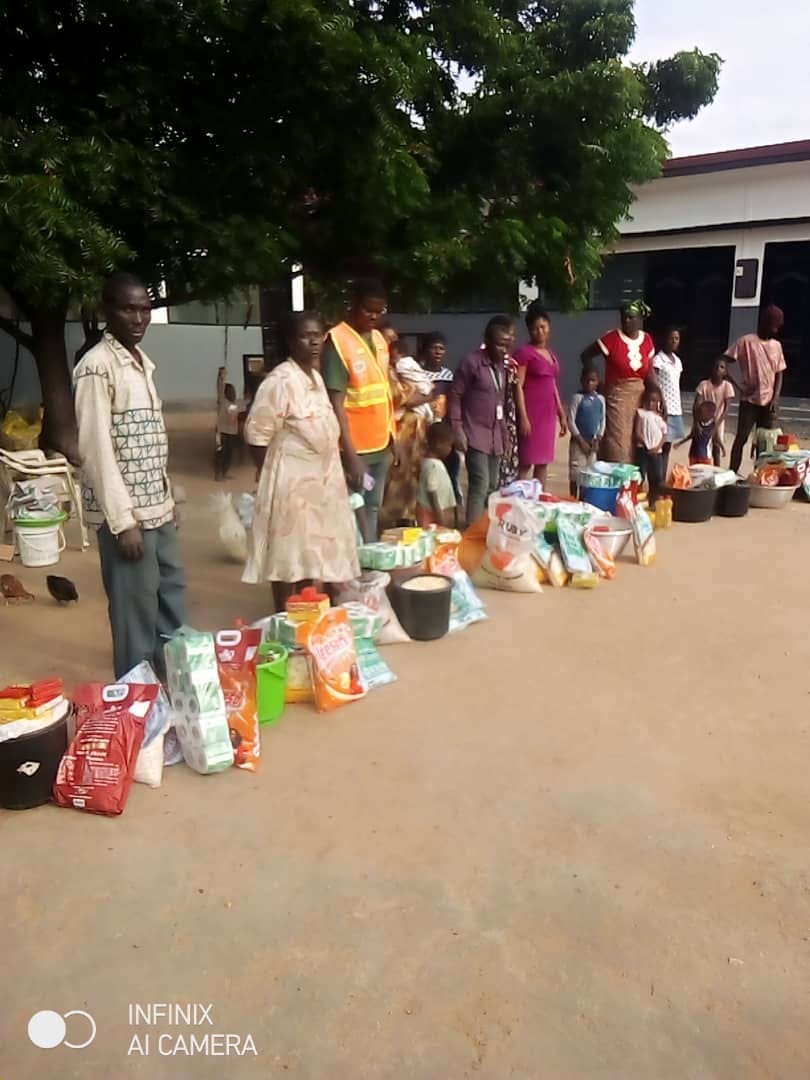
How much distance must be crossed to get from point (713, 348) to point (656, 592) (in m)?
10.1

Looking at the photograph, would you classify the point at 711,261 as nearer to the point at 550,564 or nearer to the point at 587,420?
the point at 587,420

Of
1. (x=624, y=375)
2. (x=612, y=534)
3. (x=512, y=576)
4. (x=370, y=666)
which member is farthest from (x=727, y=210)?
(x=370, y=666)

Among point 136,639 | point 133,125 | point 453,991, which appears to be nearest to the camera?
point 453,991

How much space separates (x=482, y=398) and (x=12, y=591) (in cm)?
304

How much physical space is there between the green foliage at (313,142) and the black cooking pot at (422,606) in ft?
10.1

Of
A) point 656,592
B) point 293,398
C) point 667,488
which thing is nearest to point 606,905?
point 293,398

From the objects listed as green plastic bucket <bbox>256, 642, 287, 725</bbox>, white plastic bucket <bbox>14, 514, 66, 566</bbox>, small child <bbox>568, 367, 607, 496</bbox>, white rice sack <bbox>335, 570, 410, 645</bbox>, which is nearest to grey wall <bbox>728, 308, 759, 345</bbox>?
small child <bbox>568, 367, 607, 496</bbox>

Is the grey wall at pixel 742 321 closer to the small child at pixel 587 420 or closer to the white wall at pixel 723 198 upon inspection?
the white wall at pixel 723 198

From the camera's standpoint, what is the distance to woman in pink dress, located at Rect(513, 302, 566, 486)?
247 inches

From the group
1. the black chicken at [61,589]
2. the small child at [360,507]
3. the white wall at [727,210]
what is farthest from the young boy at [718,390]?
the black chicken at [61,589]

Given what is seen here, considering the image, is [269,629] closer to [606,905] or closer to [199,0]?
[606,905]

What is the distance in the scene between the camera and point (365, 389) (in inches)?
171

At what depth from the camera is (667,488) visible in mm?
6957

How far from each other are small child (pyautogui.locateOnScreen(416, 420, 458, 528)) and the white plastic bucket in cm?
234
